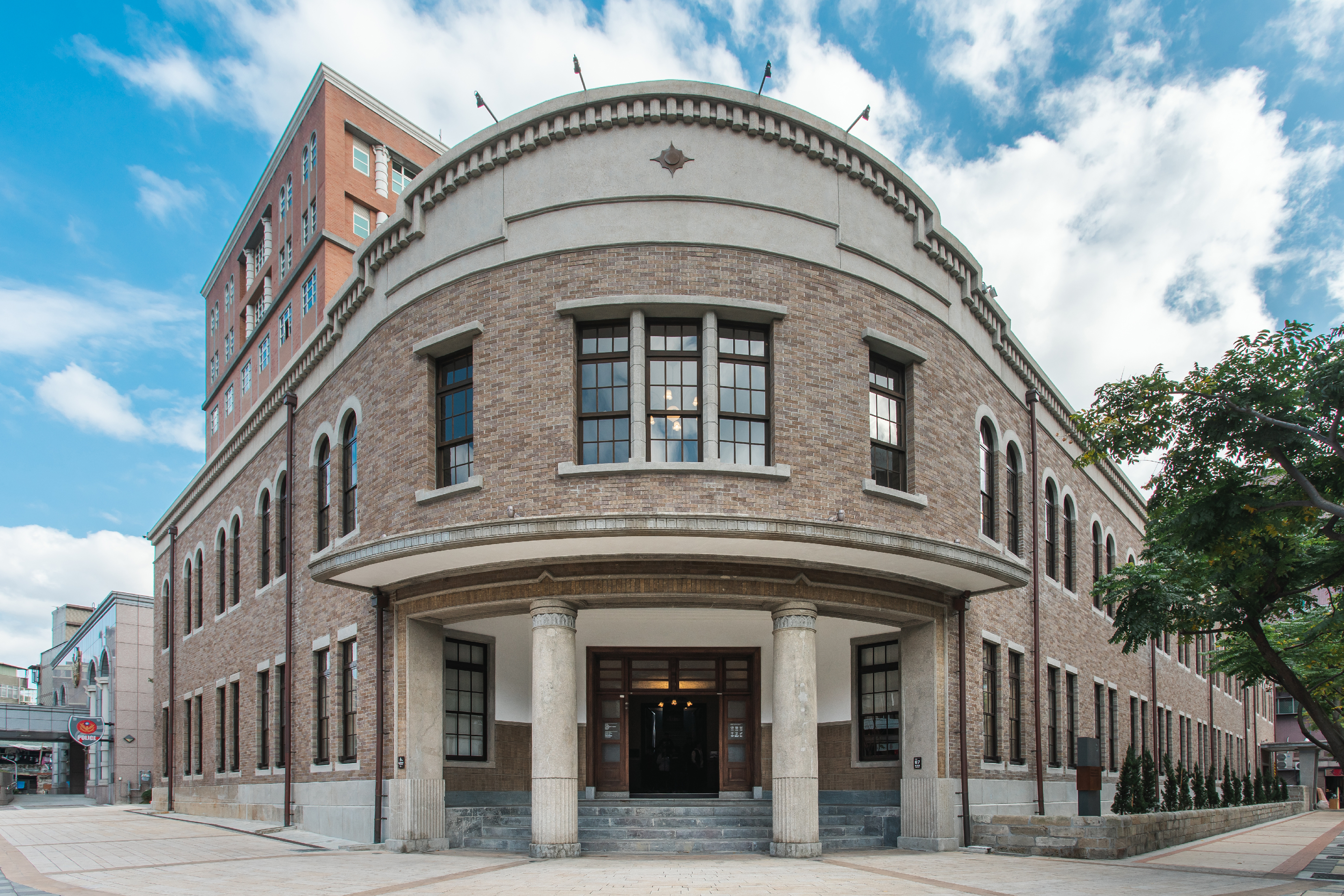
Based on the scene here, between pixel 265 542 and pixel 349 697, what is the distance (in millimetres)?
7244

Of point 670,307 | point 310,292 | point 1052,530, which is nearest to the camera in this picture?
point 670,307

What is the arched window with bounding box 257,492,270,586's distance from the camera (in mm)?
24938

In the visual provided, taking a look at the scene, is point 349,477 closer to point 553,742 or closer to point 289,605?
point 289,605

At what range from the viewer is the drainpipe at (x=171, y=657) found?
32156mm

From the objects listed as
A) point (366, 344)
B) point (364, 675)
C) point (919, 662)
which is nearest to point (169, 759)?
point (364, 675)

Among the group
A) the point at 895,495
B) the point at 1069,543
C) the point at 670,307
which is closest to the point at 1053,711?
the point at 1069,543

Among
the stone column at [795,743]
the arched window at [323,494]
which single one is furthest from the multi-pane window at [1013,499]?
the arched window at [323,494]

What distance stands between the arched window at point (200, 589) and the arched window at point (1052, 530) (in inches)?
895

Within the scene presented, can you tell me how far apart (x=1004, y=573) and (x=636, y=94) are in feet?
30.5

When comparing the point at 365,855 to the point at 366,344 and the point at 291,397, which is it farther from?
Answer: the point at 291,397

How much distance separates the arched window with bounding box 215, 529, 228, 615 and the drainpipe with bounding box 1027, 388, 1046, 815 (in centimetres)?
2047

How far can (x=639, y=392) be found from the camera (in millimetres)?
15234

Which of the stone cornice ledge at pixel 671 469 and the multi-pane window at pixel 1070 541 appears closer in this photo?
the stone cornice ledge at pixel 671 469

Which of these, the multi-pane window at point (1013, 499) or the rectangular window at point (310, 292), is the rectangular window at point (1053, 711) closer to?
the multi-pane window at point (1013, 499)
